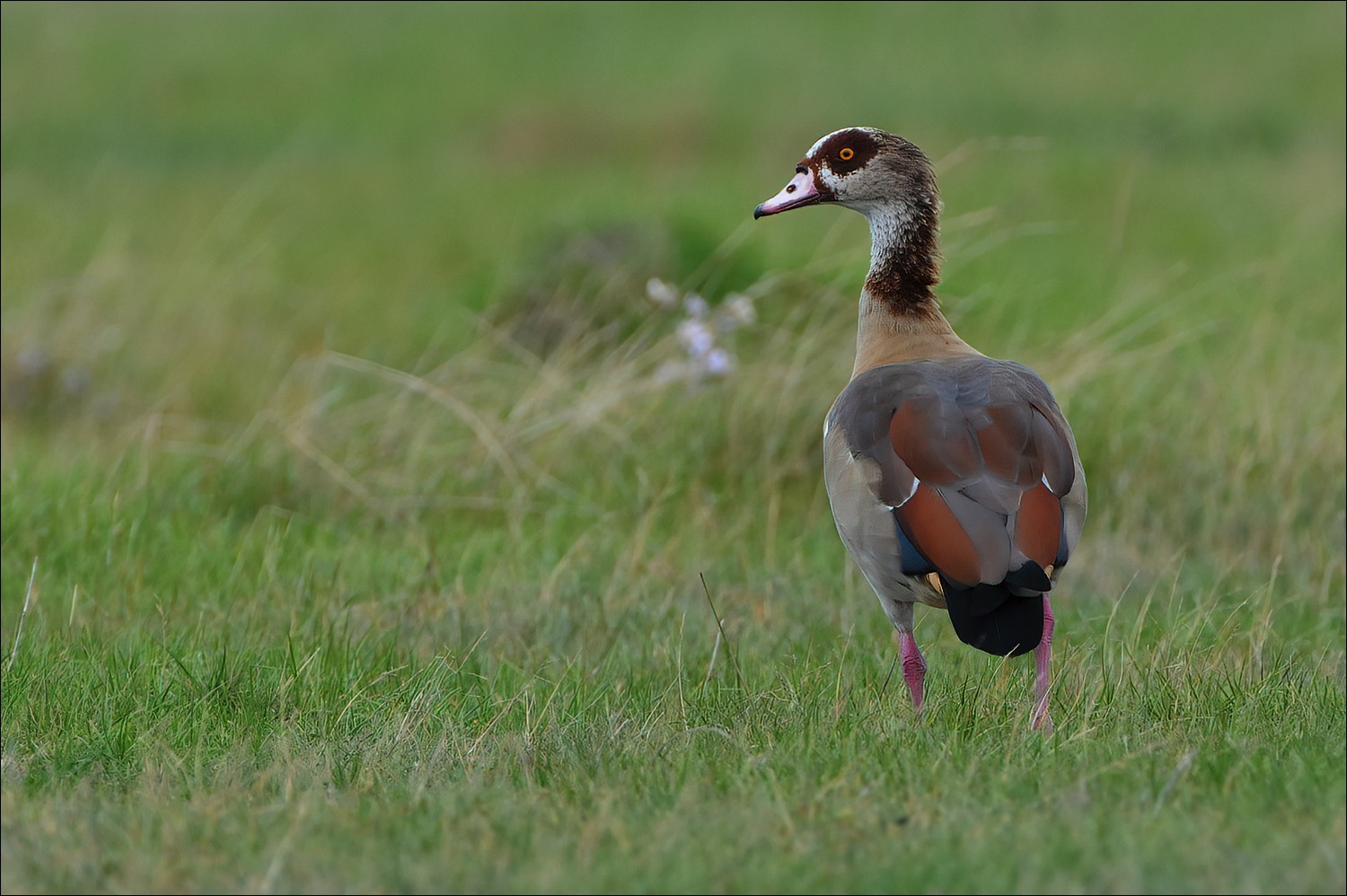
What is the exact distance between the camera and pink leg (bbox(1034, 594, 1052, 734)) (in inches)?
158

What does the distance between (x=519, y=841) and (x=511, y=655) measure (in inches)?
84.3

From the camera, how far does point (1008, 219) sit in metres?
13.8

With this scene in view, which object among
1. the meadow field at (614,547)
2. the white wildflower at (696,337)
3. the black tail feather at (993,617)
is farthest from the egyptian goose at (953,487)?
the white wildflower at (696,337)

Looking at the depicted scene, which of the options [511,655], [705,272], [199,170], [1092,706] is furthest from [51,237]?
[1092,706]

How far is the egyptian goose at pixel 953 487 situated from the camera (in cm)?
405

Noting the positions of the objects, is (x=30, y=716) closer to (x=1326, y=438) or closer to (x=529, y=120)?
(x=1326, y=438)

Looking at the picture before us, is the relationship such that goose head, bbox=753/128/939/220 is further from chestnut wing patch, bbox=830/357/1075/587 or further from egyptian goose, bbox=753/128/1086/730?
chestnut wing patch, bbox=830/357/1075/587

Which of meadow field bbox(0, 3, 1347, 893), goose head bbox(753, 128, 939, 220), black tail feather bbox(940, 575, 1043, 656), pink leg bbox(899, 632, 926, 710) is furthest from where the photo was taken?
goose head bbox(753, 128, 939, 220)

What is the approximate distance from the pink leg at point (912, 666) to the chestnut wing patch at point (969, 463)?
382mm

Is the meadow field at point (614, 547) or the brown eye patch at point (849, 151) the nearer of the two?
the meadow field at point (614, 547)

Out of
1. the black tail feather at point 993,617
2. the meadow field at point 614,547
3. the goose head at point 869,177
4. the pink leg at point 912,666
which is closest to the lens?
the meadow field at point 614,547

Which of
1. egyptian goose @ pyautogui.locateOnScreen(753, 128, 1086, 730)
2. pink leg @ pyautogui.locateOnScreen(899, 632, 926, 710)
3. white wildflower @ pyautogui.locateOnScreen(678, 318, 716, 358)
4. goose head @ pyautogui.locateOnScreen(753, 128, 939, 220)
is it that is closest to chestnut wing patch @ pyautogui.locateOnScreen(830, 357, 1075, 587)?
egyptian goose @ pyautogui.locateOnScreen(753, 128, 1086, 730)

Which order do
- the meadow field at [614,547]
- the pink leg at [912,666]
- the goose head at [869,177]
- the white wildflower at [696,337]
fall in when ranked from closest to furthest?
1. the meadow field at [614,547]
2. the pink leg at [912,666]
3. the goose head at [869,177]
4. the white wildflower at [696,337]

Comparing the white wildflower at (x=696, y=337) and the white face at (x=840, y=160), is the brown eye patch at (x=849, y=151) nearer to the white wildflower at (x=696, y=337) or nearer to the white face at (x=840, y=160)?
the white face at (x=840, y=160)
